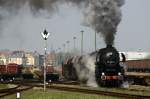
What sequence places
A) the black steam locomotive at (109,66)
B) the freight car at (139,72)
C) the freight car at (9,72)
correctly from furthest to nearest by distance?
the freight car at (9,72) → the freight car at (139,72) → the black steam locomotive at (109,66)

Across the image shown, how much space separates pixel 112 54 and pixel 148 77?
1354 centimetres

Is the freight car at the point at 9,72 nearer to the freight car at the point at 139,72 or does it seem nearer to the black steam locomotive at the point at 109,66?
the freight car at the point at 139,72

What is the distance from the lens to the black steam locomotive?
4158 cm

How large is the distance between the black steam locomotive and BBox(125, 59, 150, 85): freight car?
12147 mm

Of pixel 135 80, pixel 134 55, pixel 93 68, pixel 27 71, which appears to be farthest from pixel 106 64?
pixel 134 55

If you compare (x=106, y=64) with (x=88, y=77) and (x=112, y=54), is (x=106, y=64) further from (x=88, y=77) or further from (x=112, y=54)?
(x=88, y=77)

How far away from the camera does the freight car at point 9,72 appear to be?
78.9m

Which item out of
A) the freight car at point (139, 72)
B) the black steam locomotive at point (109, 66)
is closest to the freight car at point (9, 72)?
the freight car at point (139, 72)

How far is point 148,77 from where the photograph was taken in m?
53.4

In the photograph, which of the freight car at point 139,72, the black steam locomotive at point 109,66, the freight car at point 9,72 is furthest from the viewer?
the freight car at point 9,72

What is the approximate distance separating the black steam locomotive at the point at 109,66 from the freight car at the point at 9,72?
1553 inches

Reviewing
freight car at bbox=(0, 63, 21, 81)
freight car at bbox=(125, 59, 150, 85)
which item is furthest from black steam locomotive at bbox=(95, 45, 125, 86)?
freight car at bbox=(0, 63, 21, 81)

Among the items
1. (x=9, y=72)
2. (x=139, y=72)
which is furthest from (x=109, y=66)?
(x=9, y=72)

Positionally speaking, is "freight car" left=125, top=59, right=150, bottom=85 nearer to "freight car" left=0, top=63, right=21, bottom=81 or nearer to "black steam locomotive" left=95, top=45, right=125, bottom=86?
"black steam locomotive" left=95, top=45, right=125, bottom=86
